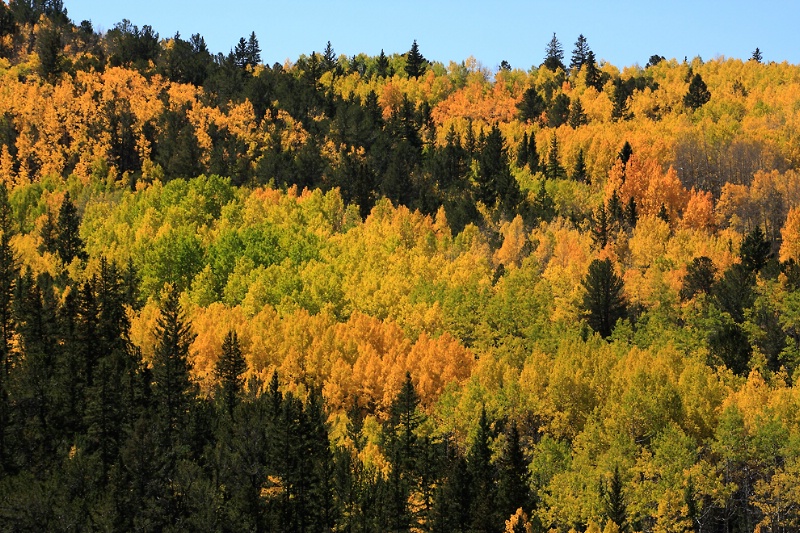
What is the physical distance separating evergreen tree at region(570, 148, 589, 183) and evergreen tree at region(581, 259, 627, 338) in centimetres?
4664

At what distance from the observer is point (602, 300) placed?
123m

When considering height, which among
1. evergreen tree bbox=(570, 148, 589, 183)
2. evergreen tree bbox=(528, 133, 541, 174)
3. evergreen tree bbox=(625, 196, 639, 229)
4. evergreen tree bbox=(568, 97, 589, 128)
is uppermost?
evergreen tree bbox=(568, 97, 589, 128)

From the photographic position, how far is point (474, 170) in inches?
6658

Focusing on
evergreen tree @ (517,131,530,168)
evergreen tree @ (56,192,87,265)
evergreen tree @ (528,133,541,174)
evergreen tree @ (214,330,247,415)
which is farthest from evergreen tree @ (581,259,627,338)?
evergreen tree @ (56,192,87,265)

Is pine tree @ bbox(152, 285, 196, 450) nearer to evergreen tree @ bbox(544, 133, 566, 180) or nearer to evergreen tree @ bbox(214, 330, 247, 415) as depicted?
evergreen tree @ bbox(214, 330, 247, 415)

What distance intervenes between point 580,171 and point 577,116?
29.2 m

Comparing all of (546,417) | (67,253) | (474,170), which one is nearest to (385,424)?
(546,417)

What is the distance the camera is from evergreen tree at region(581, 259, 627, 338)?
4835 inches

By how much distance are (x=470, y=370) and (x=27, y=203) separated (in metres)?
89.0

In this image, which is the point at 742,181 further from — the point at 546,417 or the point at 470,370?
the point at 546,417

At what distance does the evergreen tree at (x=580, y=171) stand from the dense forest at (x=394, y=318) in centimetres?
Answer: 55

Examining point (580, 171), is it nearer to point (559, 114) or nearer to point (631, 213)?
point (631, 213)

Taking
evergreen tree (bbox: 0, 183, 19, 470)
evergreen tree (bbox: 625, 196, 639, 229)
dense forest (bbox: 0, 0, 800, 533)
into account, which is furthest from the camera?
evergreen tree (bbox: 625, 196, 639, 229)

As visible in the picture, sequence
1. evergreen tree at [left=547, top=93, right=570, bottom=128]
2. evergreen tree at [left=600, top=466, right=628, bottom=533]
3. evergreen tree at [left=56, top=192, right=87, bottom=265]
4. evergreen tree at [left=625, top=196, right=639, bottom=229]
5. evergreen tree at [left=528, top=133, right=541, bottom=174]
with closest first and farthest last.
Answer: evergreen tree at [left=600, top=466, right=628, bottom=533] → evergreen tree at [left=56, top=192, right=87, bottom=265] → evergreen tree at [left=625, top=196, right=639, bottom=229] → evergreen tree at [left=528, top=133, right=541, bottom=174] → evergreen tree at [left=547, top=93, right=570, bottom=128]
